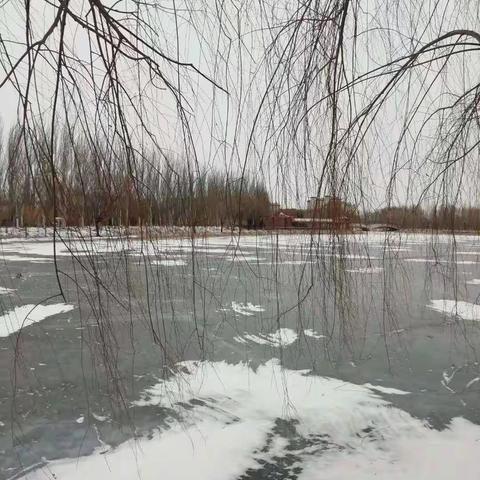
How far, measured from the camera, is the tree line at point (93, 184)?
48.9 inches

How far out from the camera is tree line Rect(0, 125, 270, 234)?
48.9 inches

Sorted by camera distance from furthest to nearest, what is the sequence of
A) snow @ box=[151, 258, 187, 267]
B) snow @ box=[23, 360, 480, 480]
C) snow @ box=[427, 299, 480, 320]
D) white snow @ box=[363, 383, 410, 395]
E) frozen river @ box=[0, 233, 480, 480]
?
white snow @ box=[363, 383, 410, 395] < snow @ box=[23, 360, 480, 480] < snow @ box=[427, 299, 480, 320] < frozen river @ box=[0, 233, 480, 480] < snow @ box=[151, 258, 187, 267]

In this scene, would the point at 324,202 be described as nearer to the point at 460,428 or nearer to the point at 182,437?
the point at 182,437

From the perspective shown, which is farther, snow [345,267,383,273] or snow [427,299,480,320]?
snow [427,299,480,320]

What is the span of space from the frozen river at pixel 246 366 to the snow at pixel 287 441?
1 cm

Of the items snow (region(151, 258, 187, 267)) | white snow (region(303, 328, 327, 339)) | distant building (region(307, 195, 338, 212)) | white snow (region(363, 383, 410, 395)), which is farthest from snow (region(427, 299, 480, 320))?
snow (region(151, 258, 187, 267))

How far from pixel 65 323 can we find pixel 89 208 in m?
4.60

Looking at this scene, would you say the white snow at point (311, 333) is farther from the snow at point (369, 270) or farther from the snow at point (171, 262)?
the snow at point (171, 262)

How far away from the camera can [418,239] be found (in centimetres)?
198

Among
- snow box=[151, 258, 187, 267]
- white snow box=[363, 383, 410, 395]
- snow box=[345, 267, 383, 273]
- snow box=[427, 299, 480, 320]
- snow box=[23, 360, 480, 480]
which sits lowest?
snow box=[23, 360, 480, 480]

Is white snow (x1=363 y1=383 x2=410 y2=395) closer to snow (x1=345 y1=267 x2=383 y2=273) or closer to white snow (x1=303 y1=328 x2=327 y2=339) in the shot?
white snow (x1=303 y1=328 x2=327 y2=339)

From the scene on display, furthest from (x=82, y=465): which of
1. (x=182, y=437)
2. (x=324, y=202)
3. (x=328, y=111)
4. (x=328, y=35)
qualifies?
(x=328, y=35)

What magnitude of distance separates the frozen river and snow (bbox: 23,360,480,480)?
1cm

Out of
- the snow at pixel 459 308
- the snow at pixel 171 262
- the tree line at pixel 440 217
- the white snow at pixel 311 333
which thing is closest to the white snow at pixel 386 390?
the snow at pixel 459 308
